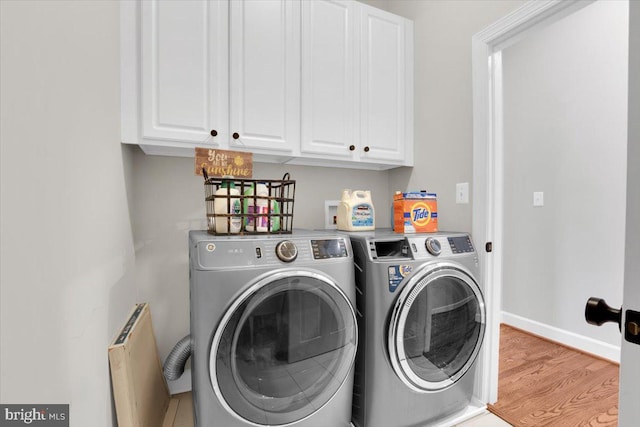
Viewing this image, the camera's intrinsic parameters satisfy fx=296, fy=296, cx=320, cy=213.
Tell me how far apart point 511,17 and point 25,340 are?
6.88 ft

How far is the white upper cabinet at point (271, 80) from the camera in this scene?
1.39 metres

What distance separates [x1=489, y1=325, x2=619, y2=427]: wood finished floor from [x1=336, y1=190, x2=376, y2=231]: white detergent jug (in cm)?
119

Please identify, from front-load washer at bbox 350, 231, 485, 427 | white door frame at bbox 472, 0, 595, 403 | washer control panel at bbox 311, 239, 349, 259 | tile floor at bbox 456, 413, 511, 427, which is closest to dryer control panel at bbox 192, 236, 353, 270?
washer control panel at bbox 311, 239, 349, 259

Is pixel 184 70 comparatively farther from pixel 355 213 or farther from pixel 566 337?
pixel 566 337

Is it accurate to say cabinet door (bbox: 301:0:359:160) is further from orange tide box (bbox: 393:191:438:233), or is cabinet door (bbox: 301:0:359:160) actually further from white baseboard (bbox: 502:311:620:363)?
white baseboard (bbox: 502:311:620:363)

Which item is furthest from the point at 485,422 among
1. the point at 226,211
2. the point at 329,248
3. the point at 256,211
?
the point at 226,211

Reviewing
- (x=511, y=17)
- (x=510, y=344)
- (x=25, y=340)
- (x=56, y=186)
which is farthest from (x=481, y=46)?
(x=510, y=344)

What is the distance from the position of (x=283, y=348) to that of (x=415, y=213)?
98 cm

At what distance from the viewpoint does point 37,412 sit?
2.07 ft

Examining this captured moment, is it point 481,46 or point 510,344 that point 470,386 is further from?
point 481,46

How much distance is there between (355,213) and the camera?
1.67m

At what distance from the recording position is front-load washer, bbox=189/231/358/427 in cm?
106

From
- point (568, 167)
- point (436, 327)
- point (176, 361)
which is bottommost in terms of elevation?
point (176, 361)

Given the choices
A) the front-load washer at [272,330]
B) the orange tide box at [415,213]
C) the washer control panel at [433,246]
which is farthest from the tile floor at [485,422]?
the orange tide box at [415,213]
